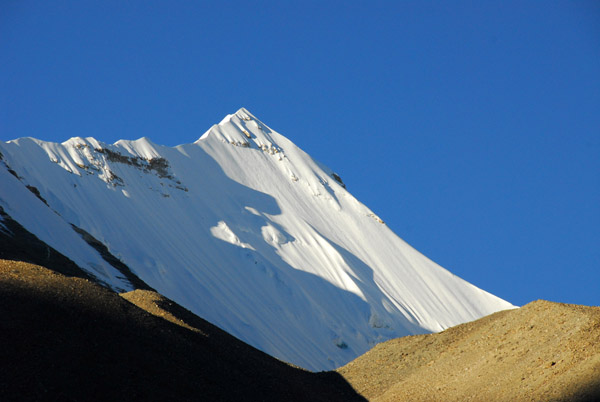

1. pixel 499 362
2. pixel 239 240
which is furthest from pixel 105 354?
pixel 239 240

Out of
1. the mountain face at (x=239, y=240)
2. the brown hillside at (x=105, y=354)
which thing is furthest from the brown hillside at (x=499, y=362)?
the mountain face at (x=239, y=240)

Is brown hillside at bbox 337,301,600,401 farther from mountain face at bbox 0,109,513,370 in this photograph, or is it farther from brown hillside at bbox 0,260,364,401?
mountain face at bbox 0,109,513,370

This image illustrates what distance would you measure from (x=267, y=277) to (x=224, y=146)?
114 ft

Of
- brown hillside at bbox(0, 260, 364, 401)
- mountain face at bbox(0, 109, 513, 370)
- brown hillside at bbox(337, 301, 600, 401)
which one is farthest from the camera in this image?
mountain face at bbox(0, 109, 513, 370)

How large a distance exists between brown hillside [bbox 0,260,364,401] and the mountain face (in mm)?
20458

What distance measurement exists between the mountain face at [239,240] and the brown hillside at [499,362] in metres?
20.2

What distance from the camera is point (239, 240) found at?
85062 mm

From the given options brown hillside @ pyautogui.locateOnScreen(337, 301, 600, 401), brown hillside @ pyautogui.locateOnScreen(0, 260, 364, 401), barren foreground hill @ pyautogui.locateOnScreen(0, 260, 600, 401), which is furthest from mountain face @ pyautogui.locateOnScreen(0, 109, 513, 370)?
brown hillside @ pyautogui.locateOnScreen(0, 260, 364, 401)

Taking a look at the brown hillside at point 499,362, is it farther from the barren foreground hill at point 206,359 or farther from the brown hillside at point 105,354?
the brown hillside at point 105,354

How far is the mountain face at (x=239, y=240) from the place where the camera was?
218 ft

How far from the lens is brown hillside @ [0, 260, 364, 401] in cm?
1831

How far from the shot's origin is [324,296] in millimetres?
82438

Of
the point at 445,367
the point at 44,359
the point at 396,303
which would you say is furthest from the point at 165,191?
the point at 44,359

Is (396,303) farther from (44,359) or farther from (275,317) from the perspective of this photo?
(44,359)
